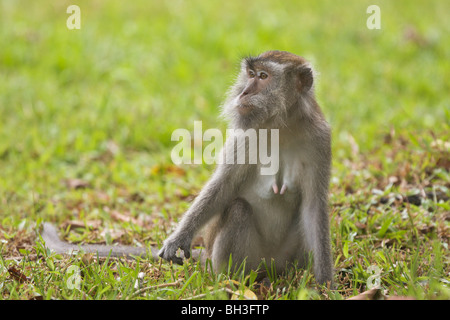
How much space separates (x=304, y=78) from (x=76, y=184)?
11.4 feet

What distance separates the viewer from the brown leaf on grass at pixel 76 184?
22.9ft

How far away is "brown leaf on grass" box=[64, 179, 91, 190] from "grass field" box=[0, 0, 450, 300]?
2cm

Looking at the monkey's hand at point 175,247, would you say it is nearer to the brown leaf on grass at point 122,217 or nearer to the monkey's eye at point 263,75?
the monkey's eye at point 263,75

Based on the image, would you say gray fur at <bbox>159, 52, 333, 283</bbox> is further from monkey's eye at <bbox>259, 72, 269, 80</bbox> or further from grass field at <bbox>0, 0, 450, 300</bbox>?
grass field at <bbox>0, 0, 450, 300</bbox>

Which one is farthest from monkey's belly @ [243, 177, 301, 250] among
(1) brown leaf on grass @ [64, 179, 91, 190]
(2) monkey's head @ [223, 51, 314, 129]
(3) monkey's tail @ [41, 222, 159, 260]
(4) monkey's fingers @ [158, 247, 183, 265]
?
(1) brown leaf on grass @ [64, 179, 91, 190]

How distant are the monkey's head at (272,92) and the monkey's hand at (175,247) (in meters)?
0.84

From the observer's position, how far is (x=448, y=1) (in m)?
12.5

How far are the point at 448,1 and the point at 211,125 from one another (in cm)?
656

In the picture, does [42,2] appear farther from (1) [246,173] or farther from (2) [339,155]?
(1) [246,173]

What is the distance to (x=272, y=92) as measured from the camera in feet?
14.1

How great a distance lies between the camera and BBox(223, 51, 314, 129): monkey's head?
4262 millimetres

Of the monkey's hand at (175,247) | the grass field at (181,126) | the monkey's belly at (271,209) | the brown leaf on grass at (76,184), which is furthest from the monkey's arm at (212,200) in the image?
the brown leaf on grass at (76,184)

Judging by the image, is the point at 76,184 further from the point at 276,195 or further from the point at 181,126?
the point at 276,195
